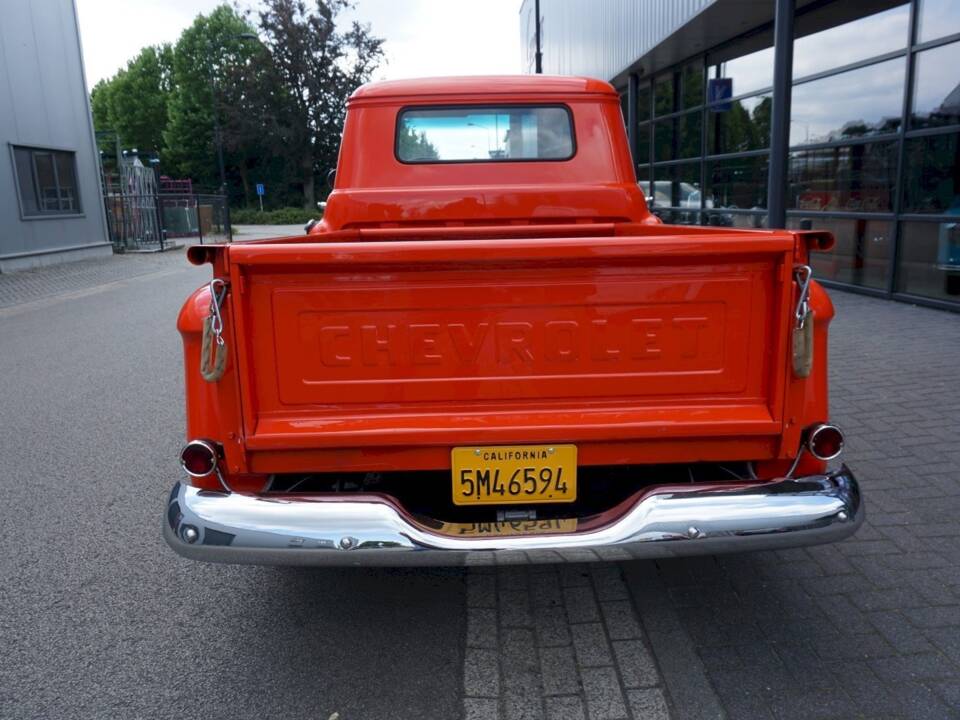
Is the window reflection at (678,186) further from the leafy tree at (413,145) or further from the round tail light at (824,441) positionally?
the round tail light at (824,441)

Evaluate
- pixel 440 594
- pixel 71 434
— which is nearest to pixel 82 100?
pixel 71 434

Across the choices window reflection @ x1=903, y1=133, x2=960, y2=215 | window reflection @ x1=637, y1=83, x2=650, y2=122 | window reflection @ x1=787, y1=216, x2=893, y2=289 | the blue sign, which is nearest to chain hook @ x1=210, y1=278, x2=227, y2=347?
window reflection @ x1=903, y1=133, x2=960, y2=215

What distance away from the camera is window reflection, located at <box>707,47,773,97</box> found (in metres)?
12.4

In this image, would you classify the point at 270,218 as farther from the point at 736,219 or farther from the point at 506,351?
the point at 506,351

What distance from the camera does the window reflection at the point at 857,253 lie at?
9844mm

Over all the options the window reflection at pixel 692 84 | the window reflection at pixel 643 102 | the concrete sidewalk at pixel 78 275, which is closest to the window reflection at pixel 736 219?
the window reflection at pixel 692 84

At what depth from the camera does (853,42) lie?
10.2 meters

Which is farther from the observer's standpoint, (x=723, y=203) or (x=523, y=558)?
(x=723, y=203)

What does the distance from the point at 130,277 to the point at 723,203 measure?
11853 mm

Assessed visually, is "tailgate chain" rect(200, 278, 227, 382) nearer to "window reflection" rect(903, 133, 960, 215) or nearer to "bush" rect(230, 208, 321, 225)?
"window reflection" rect(903, 133, 960, 215)

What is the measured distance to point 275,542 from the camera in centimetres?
248

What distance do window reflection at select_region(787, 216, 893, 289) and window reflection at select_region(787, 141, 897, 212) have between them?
21 cm

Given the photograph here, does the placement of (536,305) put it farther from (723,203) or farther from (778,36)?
(723,203)

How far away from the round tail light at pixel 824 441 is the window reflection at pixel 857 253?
314 inches
